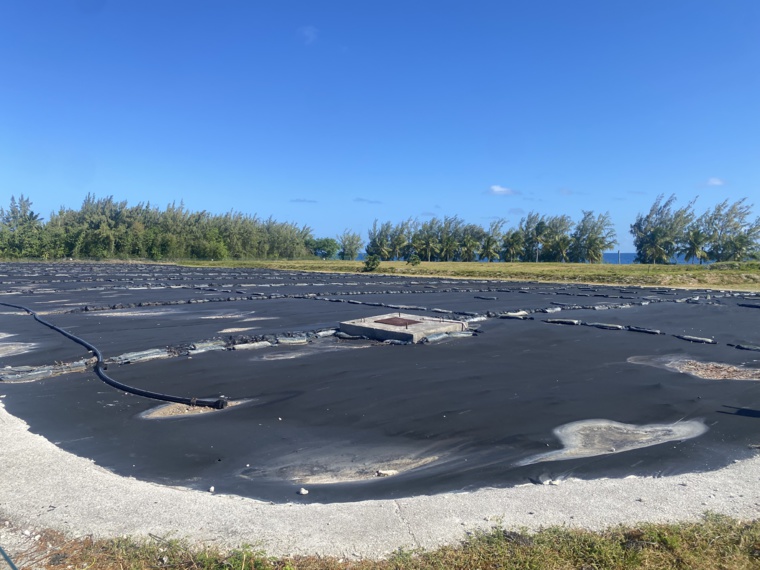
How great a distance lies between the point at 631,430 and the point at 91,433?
6.07 metres

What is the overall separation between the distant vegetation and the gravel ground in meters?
45.3

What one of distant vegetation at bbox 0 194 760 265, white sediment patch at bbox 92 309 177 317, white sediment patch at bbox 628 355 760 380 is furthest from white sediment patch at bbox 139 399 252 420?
distant vegetation at bbox 0 194 760 265

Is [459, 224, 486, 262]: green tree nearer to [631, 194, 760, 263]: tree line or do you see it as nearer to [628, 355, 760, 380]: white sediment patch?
[631, 194, 760, 263]: tree line

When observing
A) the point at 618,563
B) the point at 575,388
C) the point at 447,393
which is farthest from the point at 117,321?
the point at 618,563

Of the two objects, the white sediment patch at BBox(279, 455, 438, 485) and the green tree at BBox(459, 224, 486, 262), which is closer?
the white sediment patch at BBox(279, 455, 438, 485)

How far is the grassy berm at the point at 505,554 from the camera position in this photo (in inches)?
142

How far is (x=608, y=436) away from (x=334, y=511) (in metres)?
3.49

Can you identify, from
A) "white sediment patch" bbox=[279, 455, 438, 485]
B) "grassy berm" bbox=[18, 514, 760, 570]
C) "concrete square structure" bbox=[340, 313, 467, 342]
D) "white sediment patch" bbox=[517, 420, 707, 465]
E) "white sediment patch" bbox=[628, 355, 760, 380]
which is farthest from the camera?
"concrete square structure" bbox=[340, 313, 467, 342]

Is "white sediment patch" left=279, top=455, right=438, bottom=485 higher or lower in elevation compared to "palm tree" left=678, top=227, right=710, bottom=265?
lower

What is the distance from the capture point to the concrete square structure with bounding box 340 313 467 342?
12195 mm

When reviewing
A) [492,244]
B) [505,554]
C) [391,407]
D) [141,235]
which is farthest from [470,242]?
[505,554]

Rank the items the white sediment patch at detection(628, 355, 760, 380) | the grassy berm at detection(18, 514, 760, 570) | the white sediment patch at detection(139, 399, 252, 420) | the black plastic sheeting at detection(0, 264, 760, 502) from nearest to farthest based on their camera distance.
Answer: the grassy berm at detection(18, 514, 760, 570), the black plastic sheeting at detection(0, 264, 760, 502), the white sediment patch at detection(139, 399, 252, 420), the white sediment patch at detection(628, 355, 760, 380)

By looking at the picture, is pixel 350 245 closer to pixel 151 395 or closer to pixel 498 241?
pixel 498 241

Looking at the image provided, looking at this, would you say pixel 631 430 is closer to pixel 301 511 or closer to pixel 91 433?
pixel 301 511
